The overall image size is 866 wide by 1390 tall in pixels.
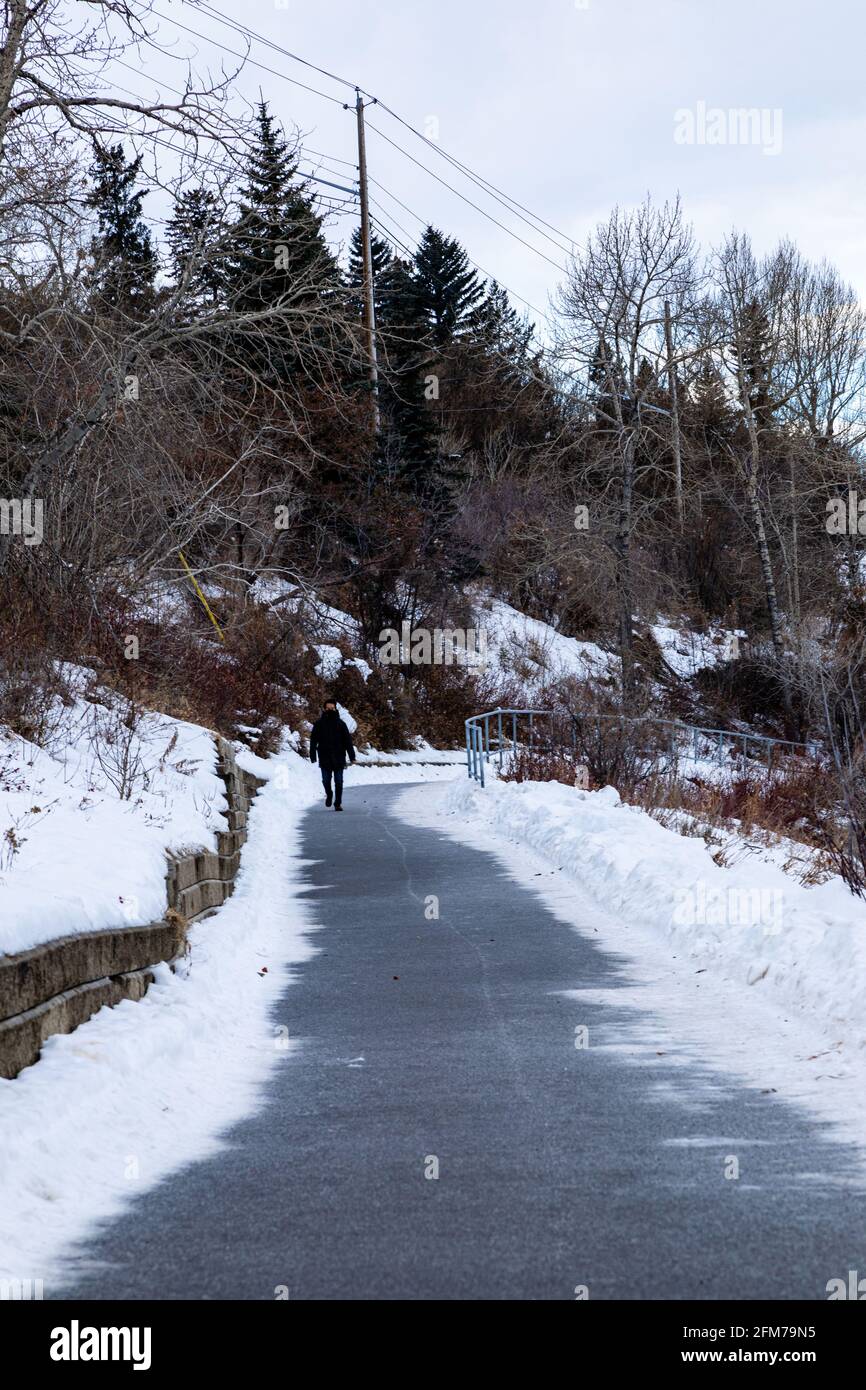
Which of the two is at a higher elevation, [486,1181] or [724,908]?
[724,908]

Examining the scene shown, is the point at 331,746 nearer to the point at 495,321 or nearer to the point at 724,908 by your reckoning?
the point at 724,908

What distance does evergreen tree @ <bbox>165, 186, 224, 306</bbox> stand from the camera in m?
14.0

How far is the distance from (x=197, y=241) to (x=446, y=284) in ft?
159

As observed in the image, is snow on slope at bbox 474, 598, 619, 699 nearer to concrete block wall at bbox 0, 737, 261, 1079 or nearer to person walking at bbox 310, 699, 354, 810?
person walking at bbox 310, 699, 354, 810

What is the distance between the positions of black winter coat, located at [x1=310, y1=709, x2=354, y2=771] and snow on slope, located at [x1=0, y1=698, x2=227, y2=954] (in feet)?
21.6

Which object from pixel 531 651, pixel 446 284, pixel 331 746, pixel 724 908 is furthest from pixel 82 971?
pixel 446 284

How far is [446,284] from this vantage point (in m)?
61.0

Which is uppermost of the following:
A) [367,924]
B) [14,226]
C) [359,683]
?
[14,226]

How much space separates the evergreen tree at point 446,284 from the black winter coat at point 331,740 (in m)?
39.0

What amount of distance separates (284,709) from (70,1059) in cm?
2702

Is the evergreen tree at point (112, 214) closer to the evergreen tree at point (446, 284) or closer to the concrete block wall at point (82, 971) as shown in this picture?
the concrete block wall at point (82, 971)

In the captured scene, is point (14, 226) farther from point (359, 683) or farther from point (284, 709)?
point (359, 683)

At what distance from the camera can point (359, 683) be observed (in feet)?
124
